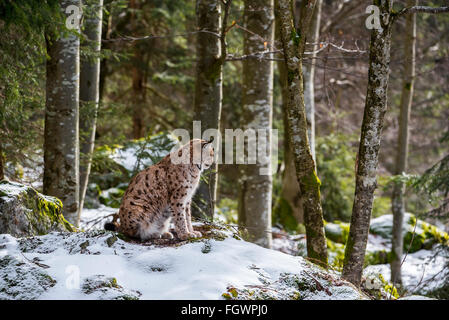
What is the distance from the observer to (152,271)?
3900mm

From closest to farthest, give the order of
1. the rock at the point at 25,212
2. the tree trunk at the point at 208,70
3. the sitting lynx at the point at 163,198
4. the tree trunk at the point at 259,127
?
the rock at the point at 25,212
the sitting lynx at the point at 163,198
the tree trunk at the point at 208,70
the tree trunk at the point at 259,127

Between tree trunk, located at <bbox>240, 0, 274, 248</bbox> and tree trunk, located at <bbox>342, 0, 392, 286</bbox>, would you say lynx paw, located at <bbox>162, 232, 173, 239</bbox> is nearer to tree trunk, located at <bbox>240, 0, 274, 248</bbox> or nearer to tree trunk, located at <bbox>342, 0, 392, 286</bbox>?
tree trunk, located at <bbox>342, 0, 392, 286</bbox>

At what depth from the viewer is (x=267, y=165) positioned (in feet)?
27.5

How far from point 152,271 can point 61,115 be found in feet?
11.0

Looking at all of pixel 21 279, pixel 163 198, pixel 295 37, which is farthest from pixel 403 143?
pixel 21 279

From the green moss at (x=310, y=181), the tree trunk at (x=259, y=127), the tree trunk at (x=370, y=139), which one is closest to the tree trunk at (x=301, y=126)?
the green moss at (x=310, y=181)

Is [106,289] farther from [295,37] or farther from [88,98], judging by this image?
[88,98]

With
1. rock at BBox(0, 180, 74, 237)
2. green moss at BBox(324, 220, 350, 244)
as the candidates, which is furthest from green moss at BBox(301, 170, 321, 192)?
green moss at BBox(324, 220, 350, 244)

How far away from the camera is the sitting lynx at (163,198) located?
195 inches

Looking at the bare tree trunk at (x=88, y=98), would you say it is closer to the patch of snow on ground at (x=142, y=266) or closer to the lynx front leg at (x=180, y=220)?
the lynx front leg at (x=180, y=220)

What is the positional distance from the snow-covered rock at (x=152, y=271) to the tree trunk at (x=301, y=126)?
3.16ft
